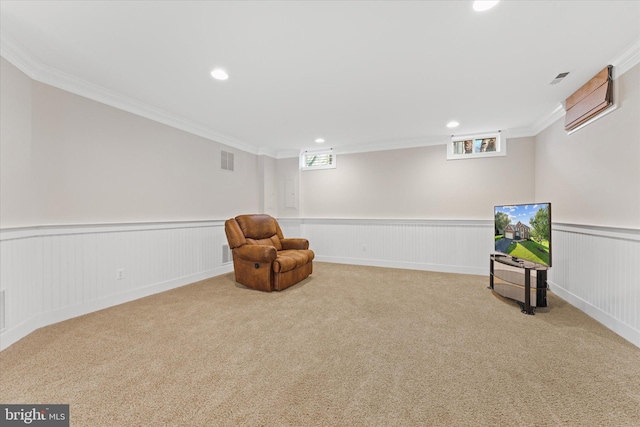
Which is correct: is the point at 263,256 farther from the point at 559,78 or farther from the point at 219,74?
the point at 559,78

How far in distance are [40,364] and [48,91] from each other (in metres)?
2.57

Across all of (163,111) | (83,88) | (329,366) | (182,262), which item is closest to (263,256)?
(182,262)

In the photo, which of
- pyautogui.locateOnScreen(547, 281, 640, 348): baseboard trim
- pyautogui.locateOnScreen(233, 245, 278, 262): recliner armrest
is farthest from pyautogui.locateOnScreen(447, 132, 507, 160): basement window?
pyautogui.locateOnScreen(233, 245, 278, 262): recliner armrest

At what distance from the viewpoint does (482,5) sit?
5.50 feet

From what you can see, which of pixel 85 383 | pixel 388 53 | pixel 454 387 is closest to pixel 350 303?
pixel 454 387

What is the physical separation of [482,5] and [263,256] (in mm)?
3306

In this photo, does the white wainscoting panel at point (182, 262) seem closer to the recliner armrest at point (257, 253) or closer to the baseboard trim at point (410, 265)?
the baseboard trim at point (410, 265)

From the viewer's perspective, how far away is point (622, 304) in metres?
2.23

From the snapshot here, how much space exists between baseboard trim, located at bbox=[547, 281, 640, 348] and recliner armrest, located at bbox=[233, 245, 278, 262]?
11.8 ft

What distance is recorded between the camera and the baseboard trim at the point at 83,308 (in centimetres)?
215

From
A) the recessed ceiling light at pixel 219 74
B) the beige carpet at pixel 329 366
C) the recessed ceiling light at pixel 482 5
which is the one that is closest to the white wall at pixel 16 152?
the beige carpet at pixel 329 366

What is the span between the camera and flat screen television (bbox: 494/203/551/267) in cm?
270

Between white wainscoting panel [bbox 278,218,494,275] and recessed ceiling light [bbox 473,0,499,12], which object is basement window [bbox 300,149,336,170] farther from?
recessed ceiling light [bbox 473,0,499,12]

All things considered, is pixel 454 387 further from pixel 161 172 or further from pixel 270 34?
pixel 161 172
